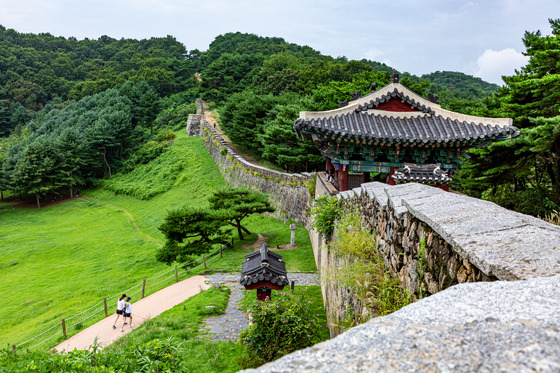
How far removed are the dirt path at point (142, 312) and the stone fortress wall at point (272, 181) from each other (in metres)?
6.80

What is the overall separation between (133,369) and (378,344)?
18.4ft

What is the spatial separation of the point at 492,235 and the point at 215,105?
5341cm

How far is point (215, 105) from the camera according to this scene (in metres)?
53.0

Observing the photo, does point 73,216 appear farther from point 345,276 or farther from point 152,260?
point 345,276

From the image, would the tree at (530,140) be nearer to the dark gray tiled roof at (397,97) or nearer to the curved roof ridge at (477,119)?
the curved roof ridge at (477,119)

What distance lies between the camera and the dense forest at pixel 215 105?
1088 centimetres

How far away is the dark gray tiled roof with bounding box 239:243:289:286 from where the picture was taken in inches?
337

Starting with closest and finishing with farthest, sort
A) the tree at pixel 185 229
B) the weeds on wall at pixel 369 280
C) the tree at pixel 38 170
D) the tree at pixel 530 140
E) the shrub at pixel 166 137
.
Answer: the weeds on wall at pixel 369 280, the tree at pixel 530 140, the tree at pixel 185 229, the tree at pixel 38 170, the shrub at pixel 166 137

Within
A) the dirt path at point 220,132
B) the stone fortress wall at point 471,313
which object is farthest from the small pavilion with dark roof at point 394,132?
the dirt path at point 220,132

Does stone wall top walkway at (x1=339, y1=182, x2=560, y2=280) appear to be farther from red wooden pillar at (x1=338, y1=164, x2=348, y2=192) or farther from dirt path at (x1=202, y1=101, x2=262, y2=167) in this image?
dirt path at (x1=202, y1=101, x2=262, y2=167)

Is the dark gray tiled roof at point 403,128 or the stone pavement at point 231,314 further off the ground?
the dark gray tiled roof at point 403,128

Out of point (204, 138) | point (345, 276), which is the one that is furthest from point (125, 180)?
point (345, 276)

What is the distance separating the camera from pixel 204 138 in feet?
133

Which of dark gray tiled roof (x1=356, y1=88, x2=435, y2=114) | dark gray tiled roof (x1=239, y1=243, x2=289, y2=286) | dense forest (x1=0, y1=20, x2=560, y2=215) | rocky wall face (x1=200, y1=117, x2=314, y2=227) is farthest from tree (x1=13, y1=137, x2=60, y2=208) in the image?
dark gray tiled roof (x1=356, y1=88, x2=435, y2=114)
